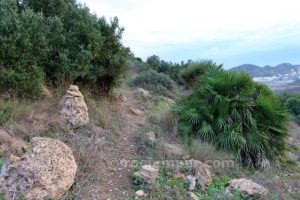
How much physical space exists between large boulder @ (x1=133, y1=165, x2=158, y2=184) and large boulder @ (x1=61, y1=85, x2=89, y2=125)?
6.60 feet

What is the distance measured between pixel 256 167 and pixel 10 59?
5.51 m

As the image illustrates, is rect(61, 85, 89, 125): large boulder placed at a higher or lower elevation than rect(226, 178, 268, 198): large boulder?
higher

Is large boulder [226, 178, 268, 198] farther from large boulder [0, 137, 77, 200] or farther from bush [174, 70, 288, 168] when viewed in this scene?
large boulder [0, 137, 77, 200]

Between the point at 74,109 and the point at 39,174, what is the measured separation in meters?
2.67

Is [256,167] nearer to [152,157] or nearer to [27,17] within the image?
[152,157]

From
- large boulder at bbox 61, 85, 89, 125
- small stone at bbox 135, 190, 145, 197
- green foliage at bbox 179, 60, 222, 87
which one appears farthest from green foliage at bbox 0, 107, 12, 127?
green foliage at bbox 179, 60, 222, 87

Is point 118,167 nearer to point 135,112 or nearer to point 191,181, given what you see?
point 191,181

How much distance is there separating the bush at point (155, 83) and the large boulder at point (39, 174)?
942 cm

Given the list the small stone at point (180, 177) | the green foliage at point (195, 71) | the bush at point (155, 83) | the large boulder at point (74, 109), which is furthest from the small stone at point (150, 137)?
the bush at point (155, 83)

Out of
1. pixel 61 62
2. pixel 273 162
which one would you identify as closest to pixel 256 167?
pixel 273 162

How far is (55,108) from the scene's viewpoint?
6.86 metres

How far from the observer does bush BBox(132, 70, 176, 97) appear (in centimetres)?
1400

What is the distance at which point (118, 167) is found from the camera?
5676mm

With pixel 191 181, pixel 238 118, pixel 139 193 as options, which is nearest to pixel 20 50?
pixel 139 193
